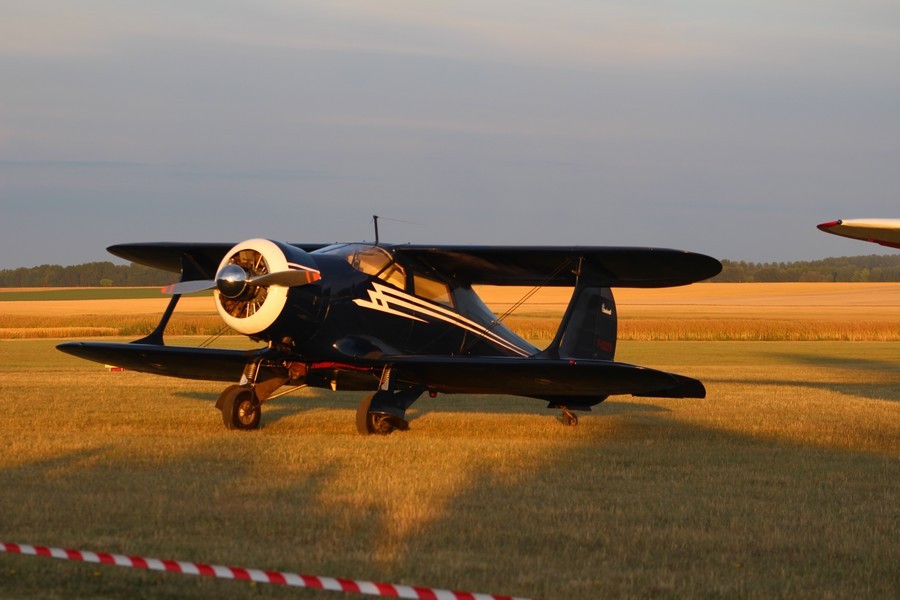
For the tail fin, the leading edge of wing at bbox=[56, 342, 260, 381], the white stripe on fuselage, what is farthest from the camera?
the tail fin

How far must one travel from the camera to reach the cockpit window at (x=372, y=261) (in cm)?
1431

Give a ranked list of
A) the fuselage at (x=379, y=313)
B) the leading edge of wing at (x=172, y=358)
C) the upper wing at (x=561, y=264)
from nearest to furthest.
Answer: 1. the fuselage at (x=379, y=313)
2. the upper wing at (x=561, y=264)
3. the leading edge of wing at (x=172, y=358)

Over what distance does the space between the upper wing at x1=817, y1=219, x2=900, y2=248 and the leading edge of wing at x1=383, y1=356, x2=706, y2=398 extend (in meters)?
2.32

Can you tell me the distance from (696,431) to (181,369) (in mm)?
6974

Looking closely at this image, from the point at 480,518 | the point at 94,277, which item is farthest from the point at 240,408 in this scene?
the point at 94,277

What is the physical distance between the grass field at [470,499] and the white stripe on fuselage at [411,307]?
4.55 ft

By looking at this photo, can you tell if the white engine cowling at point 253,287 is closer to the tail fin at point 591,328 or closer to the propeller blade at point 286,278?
the propeller blade at point 286,278

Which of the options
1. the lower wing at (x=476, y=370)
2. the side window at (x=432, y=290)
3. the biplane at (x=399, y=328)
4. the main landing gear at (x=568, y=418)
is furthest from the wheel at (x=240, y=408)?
the main landing gear at (x=568, y=418)

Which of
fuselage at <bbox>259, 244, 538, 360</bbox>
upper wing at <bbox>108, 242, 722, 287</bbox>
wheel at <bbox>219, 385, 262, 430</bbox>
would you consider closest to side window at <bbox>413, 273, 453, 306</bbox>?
fuselage at <bbox>259, 244, 538, 360</bbox>

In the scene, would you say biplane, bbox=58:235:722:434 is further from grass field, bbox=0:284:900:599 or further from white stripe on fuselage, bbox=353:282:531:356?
grass field, bbox=0:284:900:599

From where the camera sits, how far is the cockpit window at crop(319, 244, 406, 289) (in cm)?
1431

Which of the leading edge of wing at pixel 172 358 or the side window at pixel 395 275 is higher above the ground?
the side window at pixel 395 275

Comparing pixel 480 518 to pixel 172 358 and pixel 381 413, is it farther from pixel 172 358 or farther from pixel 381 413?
pixel 172 358

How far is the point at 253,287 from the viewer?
42.8 feet
